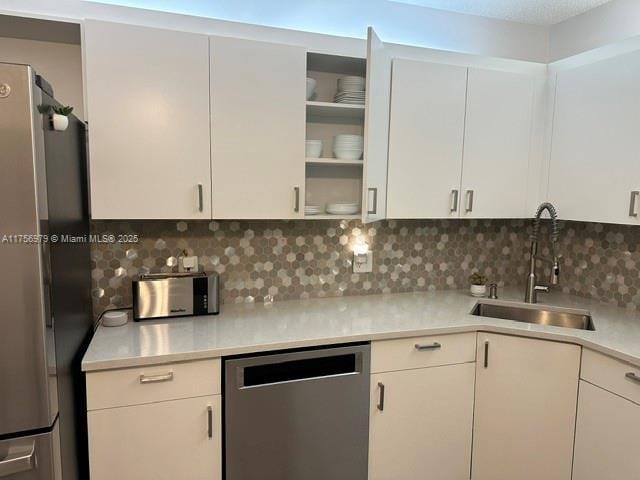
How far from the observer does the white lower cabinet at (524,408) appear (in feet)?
6.10

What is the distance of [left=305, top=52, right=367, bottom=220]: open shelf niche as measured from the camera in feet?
7.26

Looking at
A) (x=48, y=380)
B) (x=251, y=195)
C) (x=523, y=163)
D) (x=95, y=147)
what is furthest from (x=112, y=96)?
(x=523, y=163)

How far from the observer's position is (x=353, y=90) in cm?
213

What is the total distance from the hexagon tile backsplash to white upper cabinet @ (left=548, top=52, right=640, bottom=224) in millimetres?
343

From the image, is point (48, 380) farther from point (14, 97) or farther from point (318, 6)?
point (318, 6)

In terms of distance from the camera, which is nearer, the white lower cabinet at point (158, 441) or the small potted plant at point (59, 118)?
the small potted plant at point (59, 118)

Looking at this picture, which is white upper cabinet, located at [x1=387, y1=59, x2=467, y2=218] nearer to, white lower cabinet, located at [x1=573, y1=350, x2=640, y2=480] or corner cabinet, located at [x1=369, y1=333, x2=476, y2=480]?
corner cabinet, located at [x1=369, y1=333, x2=476, y2=480]

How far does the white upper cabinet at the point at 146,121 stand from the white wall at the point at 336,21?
107 mm

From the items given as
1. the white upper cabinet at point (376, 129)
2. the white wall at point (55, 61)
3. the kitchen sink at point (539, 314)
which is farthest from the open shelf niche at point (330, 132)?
the white wall at point (55, 61)

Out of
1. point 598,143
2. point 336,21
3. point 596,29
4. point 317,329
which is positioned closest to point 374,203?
point 317,329

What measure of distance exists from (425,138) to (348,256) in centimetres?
77

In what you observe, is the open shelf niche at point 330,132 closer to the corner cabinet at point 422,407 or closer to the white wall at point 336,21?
the white wall at point 336,21

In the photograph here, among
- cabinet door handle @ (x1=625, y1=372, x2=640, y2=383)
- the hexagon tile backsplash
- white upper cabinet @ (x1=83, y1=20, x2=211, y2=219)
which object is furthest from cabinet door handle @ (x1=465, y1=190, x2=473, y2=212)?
white upper cabinet @ (x1=83, y1=20, x2=211, y2=219)

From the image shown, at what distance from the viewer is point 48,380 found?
1.29 meters
